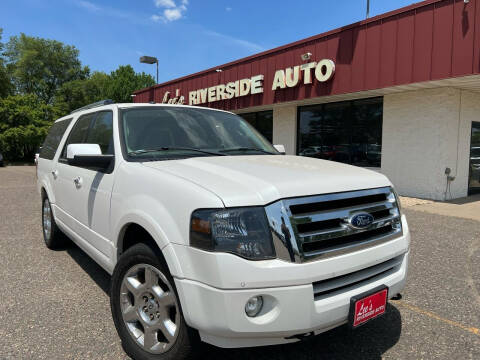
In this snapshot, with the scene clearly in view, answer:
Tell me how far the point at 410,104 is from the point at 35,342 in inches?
416

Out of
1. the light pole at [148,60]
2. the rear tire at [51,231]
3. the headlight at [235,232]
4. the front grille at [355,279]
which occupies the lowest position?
the rear tire at [51,231]

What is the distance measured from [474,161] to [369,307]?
10.8 m

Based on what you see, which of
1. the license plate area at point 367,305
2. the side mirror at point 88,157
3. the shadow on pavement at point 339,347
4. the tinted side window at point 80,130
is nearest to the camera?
the license plate area at point 367,305

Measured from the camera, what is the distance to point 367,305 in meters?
2.17

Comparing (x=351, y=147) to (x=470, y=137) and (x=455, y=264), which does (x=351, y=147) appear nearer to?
(x=470, y=137)

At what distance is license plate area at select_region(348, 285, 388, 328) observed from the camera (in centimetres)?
209

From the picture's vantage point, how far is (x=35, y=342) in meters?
2.66

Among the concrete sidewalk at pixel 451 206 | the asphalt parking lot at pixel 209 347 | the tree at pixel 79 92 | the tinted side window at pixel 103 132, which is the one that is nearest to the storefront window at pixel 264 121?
the concrete sidewalk at pixel 451 206

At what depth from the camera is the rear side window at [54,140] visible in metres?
4.73

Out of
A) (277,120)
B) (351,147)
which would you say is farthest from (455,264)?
(277,120)

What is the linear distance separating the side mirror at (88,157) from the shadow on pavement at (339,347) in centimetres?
161

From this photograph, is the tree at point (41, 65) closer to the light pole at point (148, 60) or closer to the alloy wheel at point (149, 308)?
the light pole at point (148, 60)

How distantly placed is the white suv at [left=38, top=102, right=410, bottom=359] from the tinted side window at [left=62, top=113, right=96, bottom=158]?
1038mm

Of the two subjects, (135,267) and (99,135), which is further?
(99,135)
